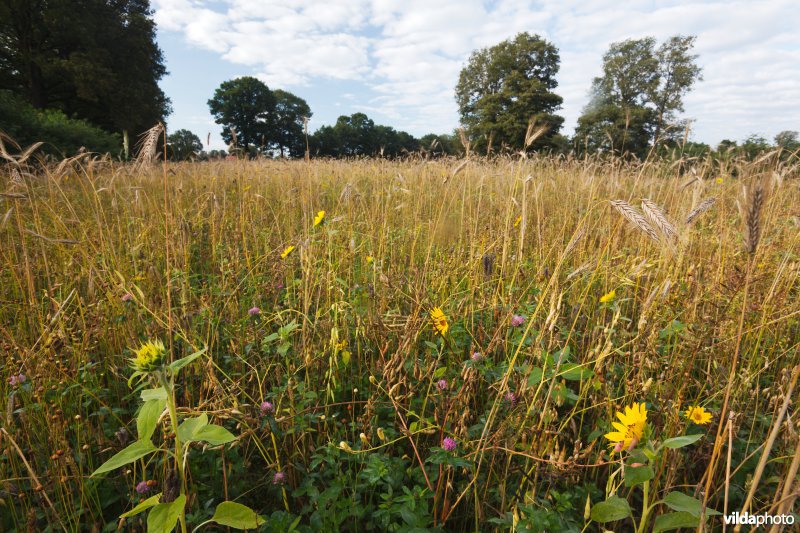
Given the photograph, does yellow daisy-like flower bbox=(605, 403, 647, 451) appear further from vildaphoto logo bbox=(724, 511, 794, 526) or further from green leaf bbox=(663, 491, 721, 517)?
vildaphoto logo bbox=(724, 511, 794, 526)

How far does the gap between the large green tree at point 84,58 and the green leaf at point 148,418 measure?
2181 centimetres

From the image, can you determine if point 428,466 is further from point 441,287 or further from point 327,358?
point 441,287

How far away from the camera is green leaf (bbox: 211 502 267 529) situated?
72cm

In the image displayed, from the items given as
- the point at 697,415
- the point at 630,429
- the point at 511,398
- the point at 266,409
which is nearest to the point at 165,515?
the point at 266,409

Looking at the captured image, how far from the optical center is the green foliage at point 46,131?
25.2ft

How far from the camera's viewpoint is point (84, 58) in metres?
16.7

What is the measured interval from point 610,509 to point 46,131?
12348 millimetres

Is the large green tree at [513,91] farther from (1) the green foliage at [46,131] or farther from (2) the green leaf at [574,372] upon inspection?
(2) the green leaf at [574,372]

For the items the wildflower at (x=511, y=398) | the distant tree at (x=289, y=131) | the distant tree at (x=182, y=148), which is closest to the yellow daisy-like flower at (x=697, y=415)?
the wildflower at (x=511, y=398)

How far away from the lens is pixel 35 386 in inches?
50.1

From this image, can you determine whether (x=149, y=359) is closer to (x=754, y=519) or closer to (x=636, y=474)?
(x=636, y=474)

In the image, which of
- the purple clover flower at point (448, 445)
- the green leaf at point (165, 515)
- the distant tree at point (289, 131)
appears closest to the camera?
the green leaf at point (165, 515)

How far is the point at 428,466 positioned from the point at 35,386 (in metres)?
1.37

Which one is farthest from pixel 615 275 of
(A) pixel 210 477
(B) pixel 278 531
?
(A) pixel 210 477
